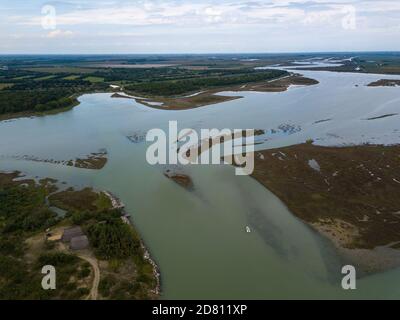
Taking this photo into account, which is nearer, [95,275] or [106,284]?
[106,284]

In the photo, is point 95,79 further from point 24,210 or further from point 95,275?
point 95,275

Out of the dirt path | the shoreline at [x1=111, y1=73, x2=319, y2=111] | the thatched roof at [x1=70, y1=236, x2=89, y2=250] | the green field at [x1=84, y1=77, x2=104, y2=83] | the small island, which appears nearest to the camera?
the dirt path

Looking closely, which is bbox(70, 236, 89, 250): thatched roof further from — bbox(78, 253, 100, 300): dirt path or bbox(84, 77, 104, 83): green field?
bbox(84, 77, 104, 83): green field

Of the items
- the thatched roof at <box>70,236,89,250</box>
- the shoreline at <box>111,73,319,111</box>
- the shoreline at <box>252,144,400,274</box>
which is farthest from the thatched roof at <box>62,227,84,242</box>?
the shoreline at <box>111,73,319,111</box>

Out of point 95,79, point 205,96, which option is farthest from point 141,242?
point 95,79

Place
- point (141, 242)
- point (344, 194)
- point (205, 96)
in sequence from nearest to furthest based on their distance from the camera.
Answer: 1. point (141, 242)
2. point (344, 194)
3. point (205, 96)

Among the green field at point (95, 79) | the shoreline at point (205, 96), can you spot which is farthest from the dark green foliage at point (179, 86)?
the green field at point (95, 79)

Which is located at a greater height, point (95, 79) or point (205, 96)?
point (95, 79)

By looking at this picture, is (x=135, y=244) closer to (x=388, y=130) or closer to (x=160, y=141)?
(x=160, y=141)
